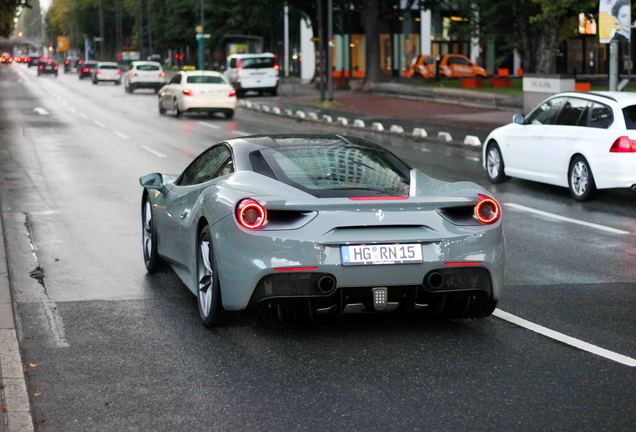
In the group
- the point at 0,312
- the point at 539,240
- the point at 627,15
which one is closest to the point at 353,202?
the point at 0,312

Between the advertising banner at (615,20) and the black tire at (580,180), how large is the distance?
5.63 metres

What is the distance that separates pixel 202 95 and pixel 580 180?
79.5 feet

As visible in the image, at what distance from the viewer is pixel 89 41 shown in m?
181

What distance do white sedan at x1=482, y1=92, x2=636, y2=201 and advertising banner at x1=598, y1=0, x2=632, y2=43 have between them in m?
4.10

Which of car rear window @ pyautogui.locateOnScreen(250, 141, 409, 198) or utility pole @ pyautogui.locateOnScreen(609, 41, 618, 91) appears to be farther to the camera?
utility pole @ pyautogui.locateOnScreen(609, 41, 618, 91)

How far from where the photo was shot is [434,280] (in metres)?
7.48

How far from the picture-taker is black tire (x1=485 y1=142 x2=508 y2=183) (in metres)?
18.3

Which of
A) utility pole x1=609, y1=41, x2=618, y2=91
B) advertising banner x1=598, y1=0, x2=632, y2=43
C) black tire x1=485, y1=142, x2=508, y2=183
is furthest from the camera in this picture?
utility pole x1=609, y1=41, x2=618, y2=91

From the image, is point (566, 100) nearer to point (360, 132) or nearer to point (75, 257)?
point (75, 257)

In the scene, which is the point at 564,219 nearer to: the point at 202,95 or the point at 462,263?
the point at 462,263

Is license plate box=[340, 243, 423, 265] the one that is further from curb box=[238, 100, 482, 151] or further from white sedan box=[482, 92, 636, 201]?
curb box=[238, 100, 482, 151]

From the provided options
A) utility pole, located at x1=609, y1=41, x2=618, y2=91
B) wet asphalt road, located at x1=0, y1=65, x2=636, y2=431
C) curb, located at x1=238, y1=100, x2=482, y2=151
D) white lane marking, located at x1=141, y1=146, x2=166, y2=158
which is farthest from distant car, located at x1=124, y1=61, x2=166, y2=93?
wet asphalt road, located at x1=0, y1=65, x2=636, y2=431

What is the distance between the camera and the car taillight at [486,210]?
7.68 meters

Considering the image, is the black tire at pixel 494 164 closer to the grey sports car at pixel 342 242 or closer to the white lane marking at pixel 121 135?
the grey sports car at pixel 342 242
